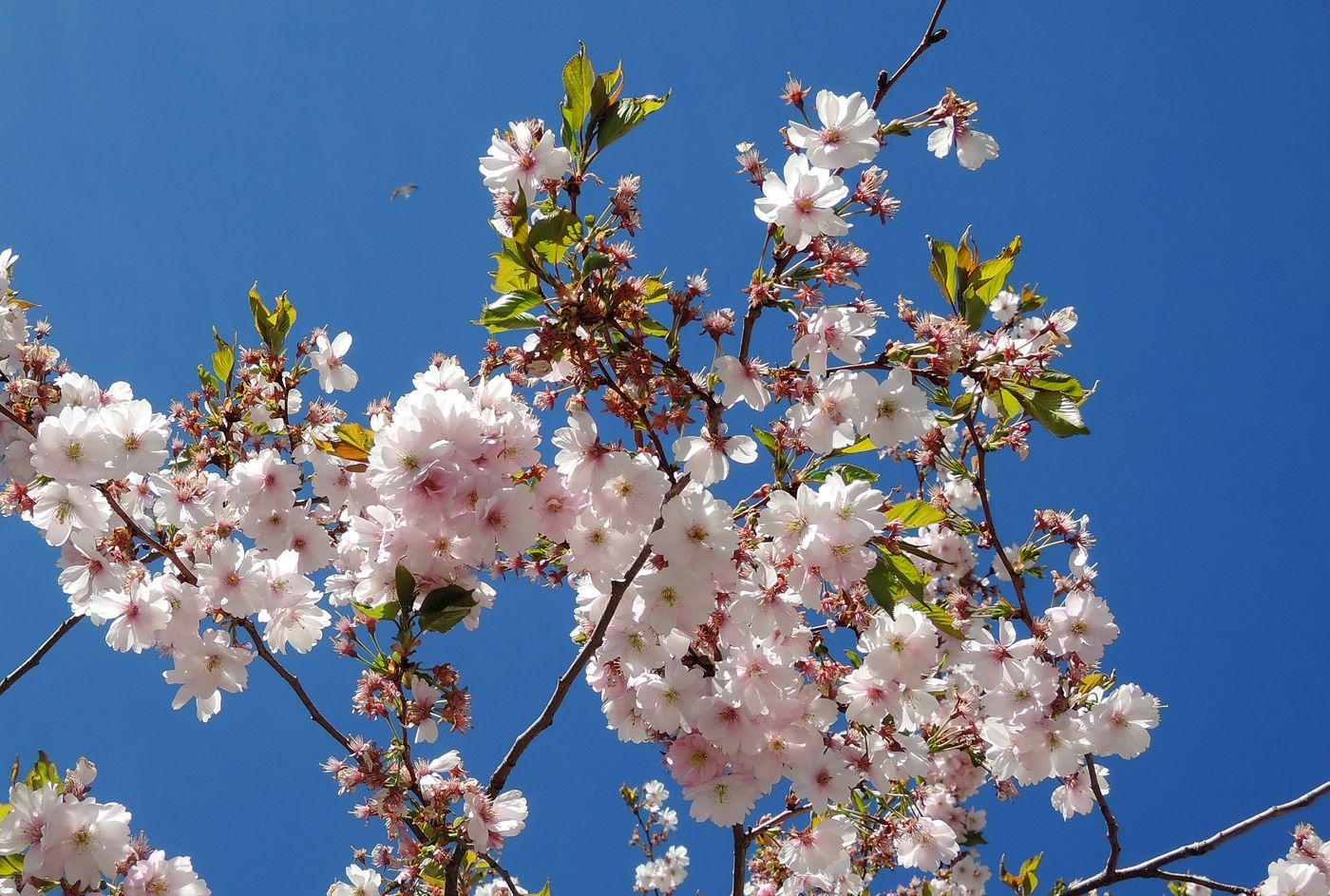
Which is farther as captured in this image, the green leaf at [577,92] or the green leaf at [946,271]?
the green leaf at [946,271]

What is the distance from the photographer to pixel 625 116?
91.0 inches

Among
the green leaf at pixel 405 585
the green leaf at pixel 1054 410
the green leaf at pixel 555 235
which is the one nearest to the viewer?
the green leaf at pixel 555 235

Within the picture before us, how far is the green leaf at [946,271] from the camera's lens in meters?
2.60

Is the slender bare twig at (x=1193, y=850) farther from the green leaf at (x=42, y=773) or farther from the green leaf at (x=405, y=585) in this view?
the green leaf at (x=42, y=773)

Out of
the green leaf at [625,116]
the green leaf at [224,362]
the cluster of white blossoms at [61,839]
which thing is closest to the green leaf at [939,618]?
the green leaf at [625,116]

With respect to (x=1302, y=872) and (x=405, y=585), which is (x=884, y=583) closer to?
(x=405, y=585)

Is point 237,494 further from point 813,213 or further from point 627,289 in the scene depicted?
point 813,213

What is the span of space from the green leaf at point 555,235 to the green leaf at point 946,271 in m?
1.04

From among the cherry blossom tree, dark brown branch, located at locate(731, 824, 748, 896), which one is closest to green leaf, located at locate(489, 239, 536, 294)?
the cherry blossom tree

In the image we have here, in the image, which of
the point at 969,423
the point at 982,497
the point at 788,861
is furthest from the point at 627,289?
the point at 788,861

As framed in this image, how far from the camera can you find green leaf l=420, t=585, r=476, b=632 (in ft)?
7.11

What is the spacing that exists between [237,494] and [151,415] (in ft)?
1.15

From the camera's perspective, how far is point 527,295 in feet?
7.16

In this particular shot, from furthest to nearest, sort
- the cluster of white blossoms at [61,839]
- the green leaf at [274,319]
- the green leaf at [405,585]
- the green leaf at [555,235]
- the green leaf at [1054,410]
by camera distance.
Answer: the green leaf at [274,319] < the cluster of white blossoms at [61,839] < the green leaf at [1054,410] < the green leaf at [405,585] < the green leaf at [555,235]
